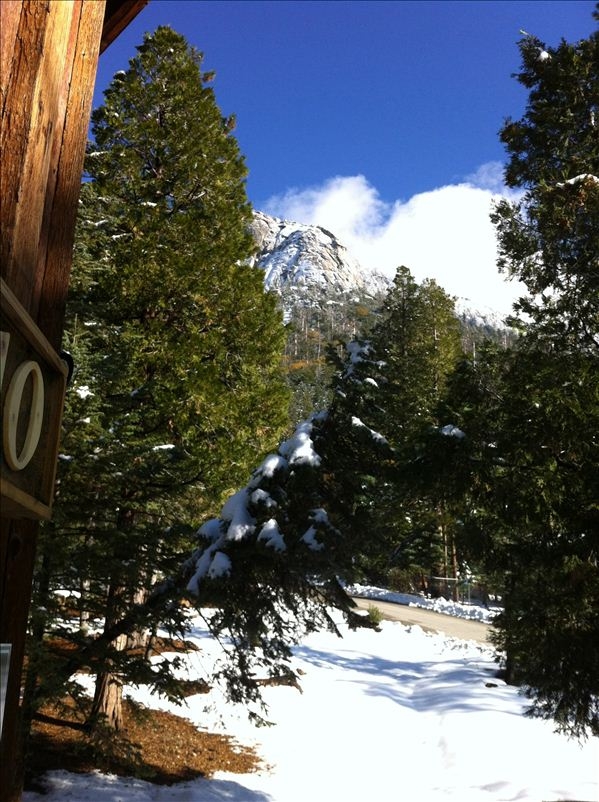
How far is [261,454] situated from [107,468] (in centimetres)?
329

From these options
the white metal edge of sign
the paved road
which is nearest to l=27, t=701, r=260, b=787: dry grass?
the white metal edge of sign

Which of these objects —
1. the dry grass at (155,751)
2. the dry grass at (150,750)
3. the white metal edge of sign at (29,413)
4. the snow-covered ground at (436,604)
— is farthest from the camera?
the snow-covered ground at (436,604)

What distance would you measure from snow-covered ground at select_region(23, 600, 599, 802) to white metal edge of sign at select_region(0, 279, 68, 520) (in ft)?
22.4

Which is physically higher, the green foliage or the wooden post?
the green foliage

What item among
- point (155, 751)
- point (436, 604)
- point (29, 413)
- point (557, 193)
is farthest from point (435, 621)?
point (29, 413)

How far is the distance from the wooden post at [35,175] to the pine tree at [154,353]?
3.95m

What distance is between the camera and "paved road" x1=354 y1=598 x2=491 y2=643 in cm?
2356

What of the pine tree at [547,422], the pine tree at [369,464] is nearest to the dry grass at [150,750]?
the pine tree at [369,464]

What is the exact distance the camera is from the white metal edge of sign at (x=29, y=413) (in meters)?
1.36

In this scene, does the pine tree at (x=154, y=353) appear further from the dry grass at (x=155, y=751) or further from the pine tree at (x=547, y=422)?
the pine tree at (x=547, y=422)

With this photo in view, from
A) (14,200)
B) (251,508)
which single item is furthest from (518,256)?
(14,200)

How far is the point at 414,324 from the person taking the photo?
32.1 metres

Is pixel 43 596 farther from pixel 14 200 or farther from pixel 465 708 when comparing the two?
pixel 465 708

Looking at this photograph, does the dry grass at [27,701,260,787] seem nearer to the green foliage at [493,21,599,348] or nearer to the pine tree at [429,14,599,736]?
the pine tree at [429,14,599,736]
